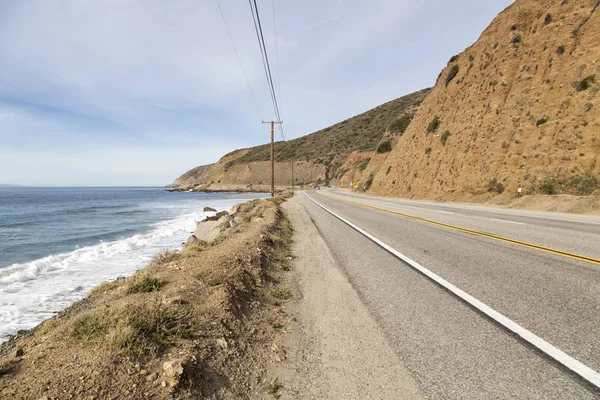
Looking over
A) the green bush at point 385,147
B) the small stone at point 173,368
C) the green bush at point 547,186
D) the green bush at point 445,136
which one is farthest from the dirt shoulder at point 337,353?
the green bush at point 385,147

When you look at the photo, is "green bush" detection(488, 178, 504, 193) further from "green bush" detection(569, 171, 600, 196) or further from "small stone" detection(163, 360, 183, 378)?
"small stone" detection(163, 360, 183, 378)

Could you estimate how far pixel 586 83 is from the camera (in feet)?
73.5

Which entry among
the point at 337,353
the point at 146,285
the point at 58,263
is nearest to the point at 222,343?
the point at 337,353

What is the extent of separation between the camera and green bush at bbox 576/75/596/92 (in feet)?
72.7

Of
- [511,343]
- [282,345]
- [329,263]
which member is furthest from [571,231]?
[282,345]

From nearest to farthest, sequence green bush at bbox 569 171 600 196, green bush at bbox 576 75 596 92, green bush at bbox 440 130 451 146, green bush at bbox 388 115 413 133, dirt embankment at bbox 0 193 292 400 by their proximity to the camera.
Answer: dirt embankment at bbox 0 193 292 400 → green bush at bbox 569 171 600 196 → green bush at bbox 576 75 596 92 → green bush at bbox 440 130 451 146 → green bush at bbox 388 115 413 133

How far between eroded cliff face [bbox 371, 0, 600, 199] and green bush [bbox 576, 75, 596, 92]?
58mm

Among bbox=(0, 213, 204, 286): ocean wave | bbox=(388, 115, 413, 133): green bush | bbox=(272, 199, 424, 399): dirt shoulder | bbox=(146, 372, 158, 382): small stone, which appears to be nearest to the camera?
bbox=(146, 372, 158, 382): small stone

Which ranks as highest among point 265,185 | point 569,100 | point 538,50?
point 538,50

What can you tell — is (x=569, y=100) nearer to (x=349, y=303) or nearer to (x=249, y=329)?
(x=349, y=303)

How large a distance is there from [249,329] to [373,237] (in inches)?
258

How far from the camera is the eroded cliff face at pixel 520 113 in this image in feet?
70.6

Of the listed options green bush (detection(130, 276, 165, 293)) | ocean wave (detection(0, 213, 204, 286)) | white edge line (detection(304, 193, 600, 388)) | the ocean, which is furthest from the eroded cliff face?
ocean wave (detection(0, 213, 204, 286))

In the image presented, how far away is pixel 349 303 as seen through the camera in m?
4.91
